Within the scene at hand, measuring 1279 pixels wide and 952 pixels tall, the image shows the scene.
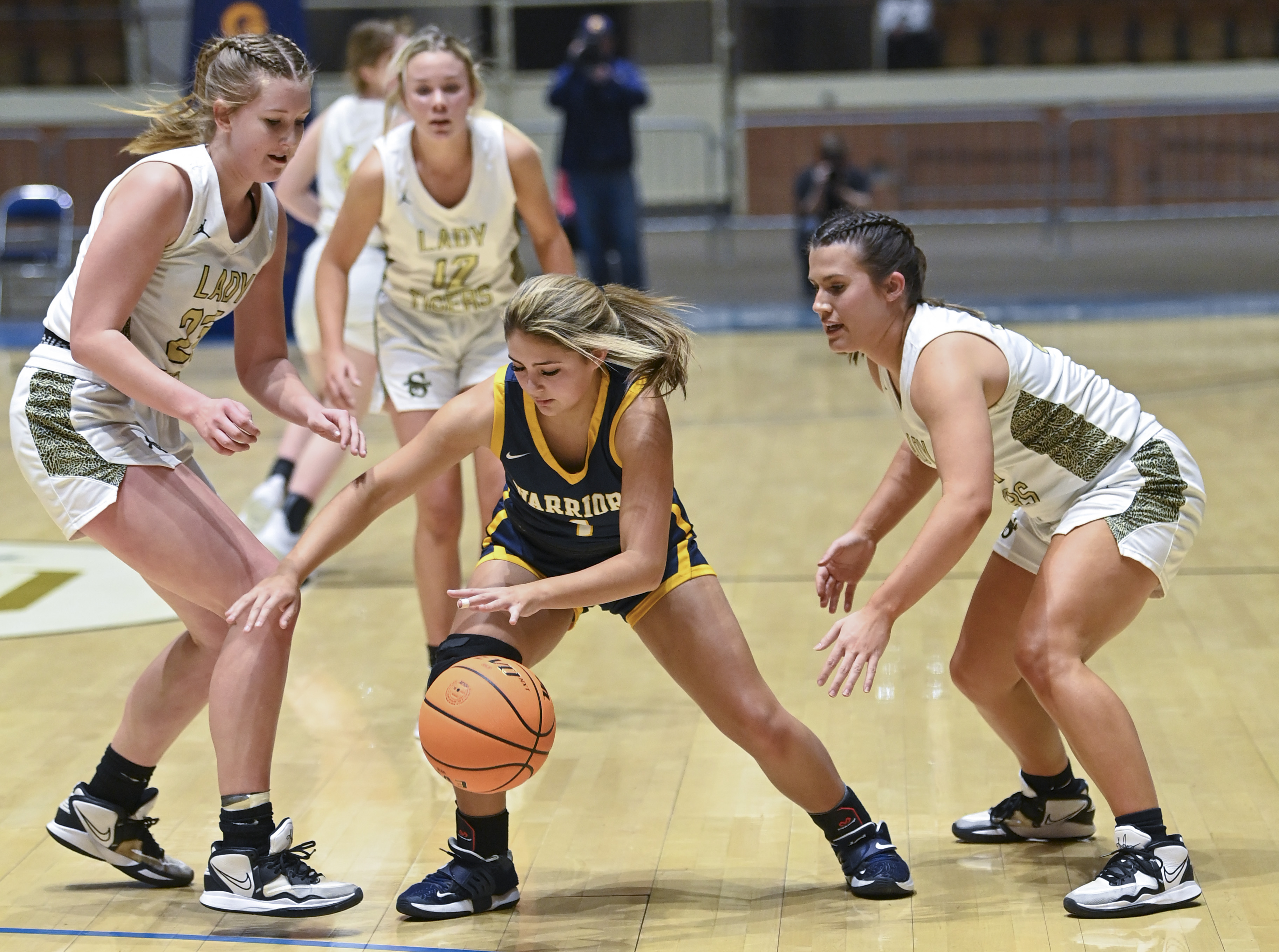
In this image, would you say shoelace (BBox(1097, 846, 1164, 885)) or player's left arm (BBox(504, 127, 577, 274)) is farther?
player's left arm (BBox(504, 127, 577, 274))

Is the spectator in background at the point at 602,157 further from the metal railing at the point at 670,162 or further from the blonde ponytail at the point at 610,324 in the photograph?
the blonde ponytail at the point at 610,324

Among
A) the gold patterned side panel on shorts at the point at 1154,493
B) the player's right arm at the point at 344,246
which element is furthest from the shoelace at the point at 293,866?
the gold patterned side panel on shorts at the point at 1154,493

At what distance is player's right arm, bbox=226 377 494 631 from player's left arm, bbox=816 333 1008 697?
0.82 m

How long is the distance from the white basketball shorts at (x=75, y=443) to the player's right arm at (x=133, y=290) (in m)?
0.09

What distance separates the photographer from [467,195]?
4.26 m

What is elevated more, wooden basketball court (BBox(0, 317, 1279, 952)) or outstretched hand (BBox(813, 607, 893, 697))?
outstretched hand (BBox(813, 607, 893, 697))

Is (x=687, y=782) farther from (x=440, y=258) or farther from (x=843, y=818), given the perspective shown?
(x=440, y=258)

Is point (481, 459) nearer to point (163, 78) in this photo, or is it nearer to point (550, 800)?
point (550, 800)

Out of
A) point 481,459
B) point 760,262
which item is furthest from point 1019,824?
point 760,262

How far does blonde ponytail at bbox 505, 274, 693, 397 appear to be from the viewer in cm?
292

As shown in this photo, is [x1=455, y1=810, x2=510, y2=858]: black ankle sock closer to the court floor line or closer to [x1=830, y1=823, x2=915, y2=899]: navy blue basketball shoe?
the court floor line

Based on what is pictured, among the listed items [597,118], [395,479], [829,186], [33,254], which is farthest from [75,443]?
[33,254]

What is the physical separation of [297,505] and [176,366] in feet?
9.40

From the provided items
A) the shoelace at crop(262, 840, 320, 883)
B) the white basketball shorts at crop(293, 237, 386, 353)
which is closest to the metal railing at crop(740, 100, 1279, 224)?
the white basketball shorts at crop(293, 237, 386, 353)
